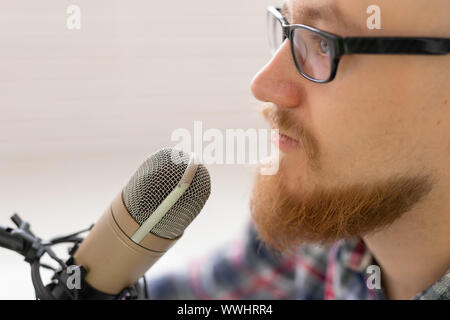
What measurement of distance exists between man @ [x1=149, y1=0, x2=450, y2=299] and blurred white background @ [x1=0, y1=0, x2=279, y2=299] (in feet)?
1.12

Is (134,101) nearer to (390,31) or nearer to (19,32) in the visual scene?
(19,32)

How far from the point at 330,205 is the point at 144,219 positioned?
12.4 inches

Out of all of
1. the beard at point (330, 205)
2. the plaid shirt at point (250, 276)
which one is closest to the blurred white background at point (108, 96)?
the plaid shirt at point (250, 276)

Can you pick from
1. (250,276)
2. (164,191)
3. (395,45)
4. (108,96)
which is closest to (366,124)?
(395,45)

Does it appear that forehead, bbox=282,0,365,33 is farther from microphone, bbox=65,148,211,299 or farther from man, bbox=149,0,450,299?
microphone, bbox=65,148,211,299

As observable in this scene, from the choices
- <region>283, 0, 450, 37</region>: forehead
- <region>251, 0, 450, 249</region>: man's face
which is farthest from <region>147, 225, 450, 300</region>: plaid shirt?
<region>283, 0, 450, 37</region>: forehead

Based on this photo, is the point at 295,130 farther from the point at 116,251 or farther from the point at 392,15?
the point at 116,251

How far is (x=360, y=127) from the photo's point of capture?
84 cm

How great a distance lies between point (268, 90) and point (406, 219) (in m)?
0.31

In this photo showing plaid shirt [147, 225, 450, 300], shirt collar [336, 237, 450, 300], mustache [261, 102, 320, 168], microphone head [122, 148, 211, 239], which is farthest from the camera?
plaid shirt [147, 225, 450, 300]

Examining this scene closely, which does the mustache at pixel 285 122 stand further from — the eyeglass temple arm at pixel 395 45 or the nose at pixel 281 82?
the eyeglass temple arm at pixel 395 45

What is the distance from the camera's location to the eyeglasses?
777 millimetres

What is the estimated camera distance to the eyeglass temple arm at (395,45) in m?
0.77
